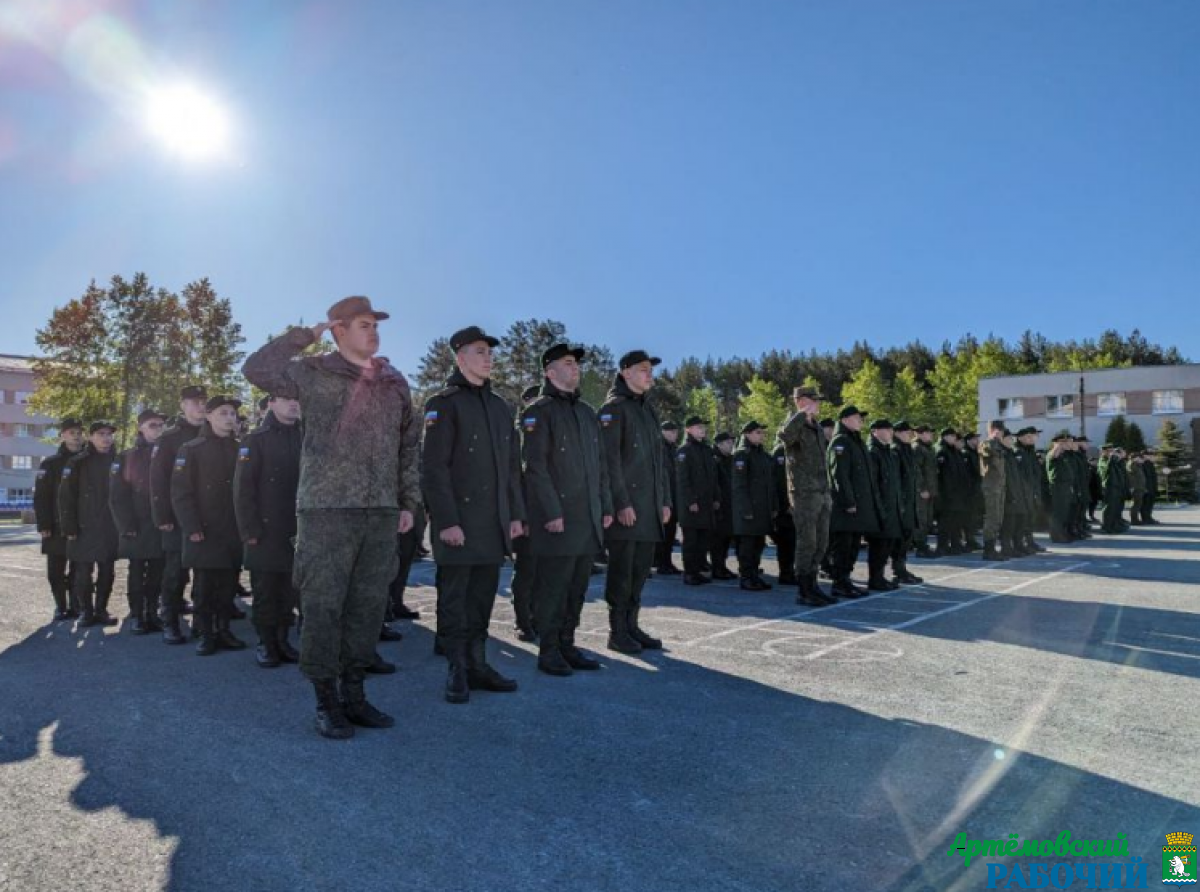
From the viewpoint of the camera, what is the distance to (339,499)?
462cm

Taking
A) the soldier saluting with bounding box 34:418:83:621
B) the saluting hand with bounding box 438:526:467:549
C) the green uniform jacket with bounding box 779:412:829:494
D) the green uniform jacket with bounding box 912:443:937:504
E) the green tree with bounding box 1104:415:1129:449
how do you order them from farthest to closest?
the green tree with bounding box 1104:415:1129:449 → the green uniform jacket with bounding box 912:443:937:504 → the soldier saluting with bounding box 34:418:83:621 → the green uniform jacket with bounding box 779:412:829:494 → the saluting hand with bounding box 438:526:467:549

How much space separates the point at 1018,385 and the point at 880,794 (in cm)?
6884

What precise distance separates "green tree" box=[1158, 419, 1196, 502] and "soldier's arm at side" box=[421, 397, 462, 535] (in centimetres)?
5792

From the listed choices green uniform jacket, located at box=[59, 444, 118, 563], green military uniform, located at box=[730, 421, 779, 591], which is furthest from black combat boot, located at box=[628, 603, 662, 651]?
green uniform jacket, located at box=[59, 444, 118, 563]

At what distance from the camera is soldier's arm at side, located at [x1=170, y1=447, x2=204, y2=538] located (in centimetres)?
725

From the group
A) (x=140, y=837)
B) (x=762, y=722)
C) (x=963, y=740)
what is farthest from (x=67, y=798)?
(x=963, y=740)

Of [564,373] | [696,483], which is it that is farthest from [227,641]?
[696,483]

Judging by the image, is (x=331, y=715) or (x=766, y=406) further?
(x=766, y=406)

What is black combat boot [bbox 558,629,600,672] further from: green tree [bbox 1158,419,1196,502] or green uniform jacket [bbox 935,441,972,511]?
green tree [bbox 1158,419,1196,502]

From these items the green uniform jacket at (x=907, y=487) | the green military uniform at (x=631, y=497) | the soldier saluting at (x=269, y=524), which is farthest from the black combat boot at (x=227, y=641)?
the green uniform jacket at (x=907, y=487)

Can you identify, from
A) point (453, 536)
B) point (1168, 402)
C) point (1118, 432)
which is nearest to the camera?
point (453, 536)

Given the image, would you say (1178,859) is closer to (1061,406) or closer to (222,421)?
(222,421)

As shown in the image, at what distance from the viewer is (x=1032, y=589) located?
10.6 meters

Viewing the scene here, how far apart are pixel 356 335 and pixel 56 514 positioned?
24.0 feet
